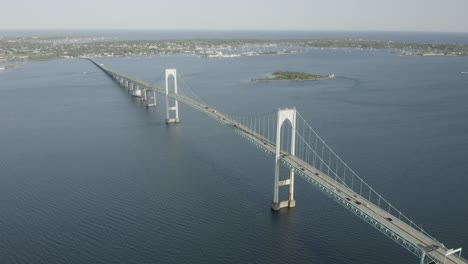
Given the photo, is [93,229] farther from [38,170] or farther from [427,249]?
[427,249]

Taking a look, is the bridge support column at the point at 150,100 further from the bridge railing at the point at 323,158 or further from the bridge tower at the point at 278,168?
the bridge tower at the point at 278,168

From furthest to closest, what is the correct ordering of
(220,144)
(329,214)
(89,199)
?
(220,144) < (89,199) < (329,214)

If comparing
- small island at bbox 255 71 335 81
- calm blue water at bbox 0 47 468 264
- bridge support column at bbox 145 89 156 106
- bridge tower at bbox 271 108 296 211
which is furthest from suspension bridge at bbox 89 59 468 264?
small island at bbox 255 71 335 81

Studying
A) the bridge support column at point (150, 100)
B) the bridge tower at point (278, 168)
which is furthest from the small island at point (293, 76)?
the bridge tower at point (278, 168)

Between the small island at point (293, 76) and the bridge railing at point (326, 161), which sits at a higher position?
the small island at point (293, 76)

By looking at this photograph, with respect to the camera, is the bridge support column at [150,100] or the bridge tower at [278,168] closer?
the bridge tower at [278,168]

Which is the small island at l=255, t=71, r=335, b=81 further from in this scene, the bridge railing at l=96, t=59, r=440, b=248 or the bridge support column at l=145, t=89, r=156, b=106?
the bridge railing at l=96, t=59, r=440, b=248

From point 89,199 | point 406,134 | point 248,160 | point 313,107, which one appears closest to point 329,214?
point 248,160

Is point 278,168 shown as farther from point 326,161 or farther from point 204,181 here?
point 326,161
